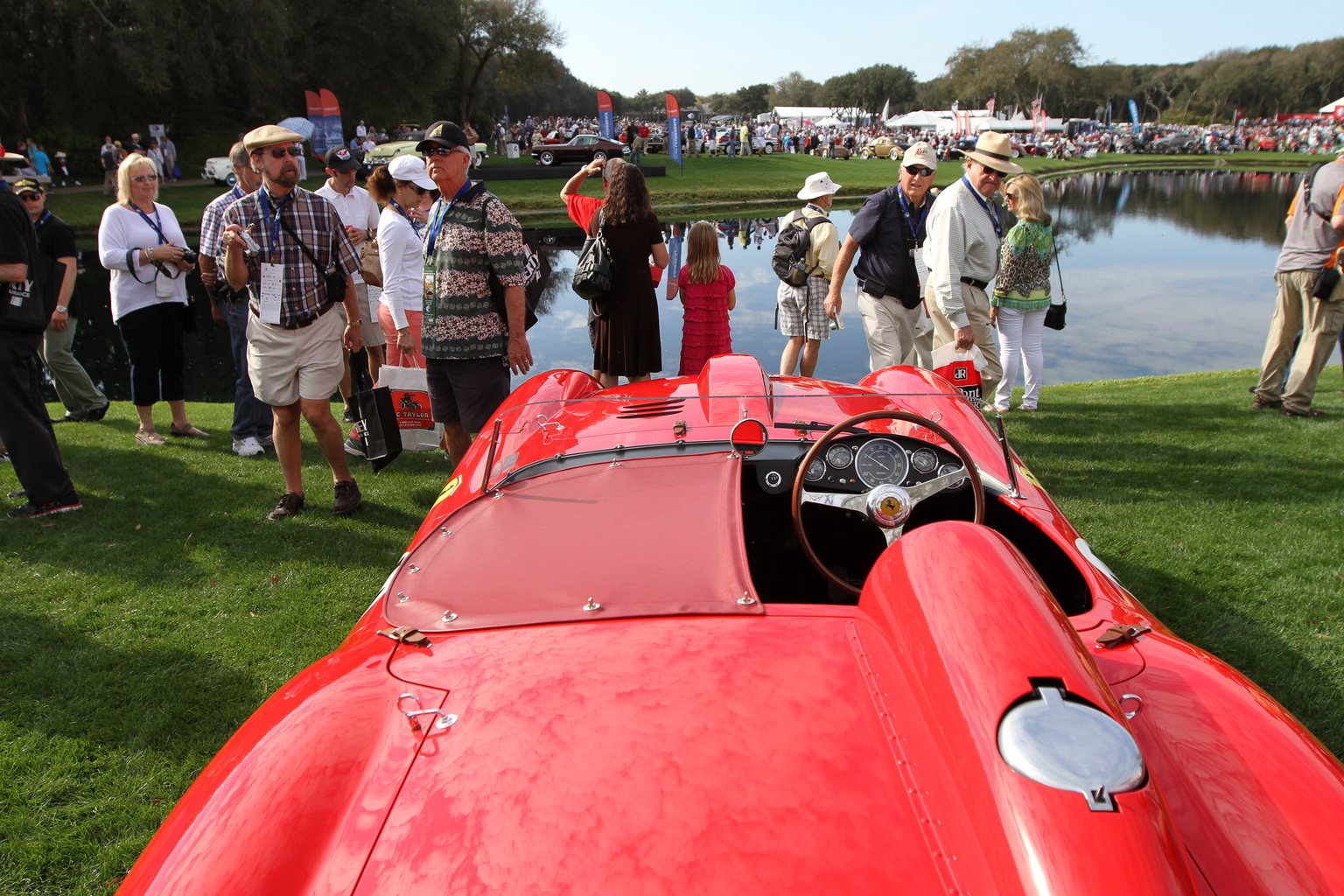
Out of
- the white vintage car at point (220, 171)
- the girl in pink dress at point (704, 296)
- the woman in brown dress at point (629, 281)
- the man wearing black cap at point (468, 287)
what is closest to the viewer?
the man wearing black cap at point (468, 287)

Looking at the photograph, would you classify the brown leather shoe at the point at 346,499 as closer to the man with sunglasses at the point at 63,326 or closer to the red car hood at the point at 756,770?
the man with sunglasses at the point at 63,326

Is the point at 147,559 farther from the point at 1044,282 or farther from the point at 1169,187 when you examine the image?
the point at 1169,187

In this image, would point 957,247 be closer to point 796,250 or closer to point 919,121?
point 796,250

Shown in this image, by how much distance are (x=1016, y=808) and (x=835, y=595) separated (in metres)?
1.22

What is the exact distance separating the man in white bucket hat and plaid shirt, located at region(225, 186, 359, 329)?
3520 millimetres

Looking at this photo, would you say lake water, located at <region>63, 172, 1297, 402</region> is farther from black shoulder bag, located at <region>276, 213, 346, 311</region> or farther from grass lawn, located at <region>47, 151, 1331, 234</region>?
black shoulder bag, located at <region>276, 213, 346, 311</region>

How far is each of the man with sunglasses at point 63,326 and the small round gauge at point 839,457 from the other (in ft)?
15.5

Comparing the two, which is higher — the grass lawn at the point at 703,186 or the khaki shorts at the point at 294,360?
the grass lawn at the point at 703,186

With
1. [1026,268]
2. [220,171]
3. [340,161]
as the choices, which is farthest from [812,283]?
[220,171]

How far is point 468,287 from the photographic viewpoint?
4191 millimetres

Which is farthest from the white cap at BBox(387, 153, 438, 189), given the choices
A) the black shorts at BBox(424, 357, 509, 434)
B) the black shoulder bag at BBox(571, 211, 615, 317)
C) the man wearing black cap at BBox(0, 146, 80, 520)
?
the man wearing black cap at BBox(0, 146, 80, 520)

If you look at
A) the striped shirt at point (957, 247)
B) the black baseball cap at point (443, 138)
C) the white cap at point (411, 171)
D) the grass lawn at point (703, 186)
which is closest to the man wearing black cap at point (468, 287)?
the black baseball cap at point (443, 138)

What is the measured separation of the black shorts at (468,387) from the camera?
4344mm

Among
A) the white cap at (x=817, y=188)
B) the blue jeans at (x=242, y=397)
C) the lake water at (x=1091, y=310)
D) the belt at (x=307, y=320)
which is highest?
the white cap at (x=817, y=188)
